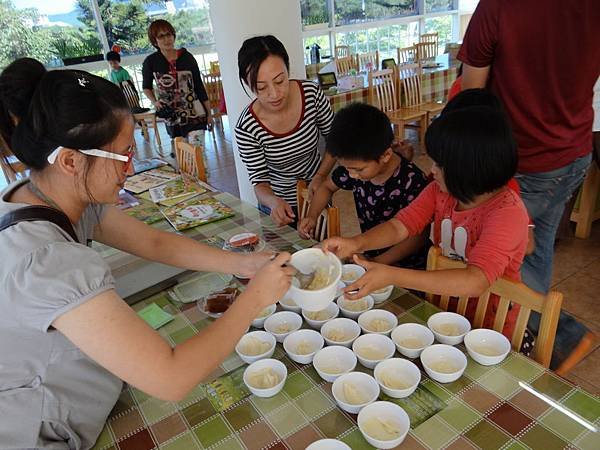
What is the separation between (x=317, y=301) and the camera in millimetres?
974

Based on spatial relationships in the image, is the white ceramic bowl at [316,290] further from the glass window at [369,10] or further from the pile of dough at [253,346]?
the glass window at [369,10]

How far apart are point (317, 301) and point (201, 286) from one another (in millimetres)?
611

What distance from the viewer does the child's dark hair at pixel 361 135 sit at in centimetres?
154

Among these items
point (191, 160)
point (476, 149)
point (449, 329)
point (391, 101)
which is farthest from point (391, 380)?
point (391, 101)

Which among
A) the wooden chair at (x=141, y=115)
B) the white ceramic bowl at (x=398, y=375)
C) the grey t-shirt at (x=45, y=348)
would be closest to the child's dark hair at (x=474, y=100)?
the white ceramic bowl at (x=398, y=375)

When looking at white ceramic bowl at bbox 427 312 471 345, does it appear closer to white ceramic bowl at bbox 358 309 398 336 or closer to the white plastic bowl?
white ceramic bowl at bbox 358 309 398 336

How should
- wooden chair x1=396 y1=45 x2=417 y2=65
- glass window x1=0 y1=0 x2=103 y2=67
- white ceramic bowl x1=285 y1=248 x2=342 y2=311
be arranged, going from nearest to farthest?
white ceramic bowl x1=285 y1=248 x2=342 y2=311, glass window x1=0 y1=0 x2=103 y2=67, wooden chair x1=396 y1=45 x2=417 y2=65

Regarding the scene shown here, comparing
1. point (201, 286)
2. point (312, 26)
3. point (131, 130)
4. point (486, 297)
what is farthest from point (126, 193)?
point (312, 26)

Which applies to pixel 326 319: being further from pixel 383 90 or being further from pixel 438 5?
pixel 438 5

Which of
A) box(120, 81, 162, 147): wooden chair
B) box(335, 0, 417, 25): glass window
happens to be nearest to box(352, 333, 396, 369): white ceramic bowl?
box(120, 81, 162, 147): wooden chair

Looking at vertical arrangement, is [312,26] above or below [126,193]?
above

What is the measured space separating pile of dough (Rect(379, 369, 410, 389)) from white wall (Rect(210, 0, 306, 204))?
218cm

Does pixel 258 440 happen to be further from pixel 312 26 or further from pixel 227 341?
pixel 312 26

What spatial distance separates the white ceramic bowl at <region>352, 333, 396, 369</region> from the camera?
1.06 m
